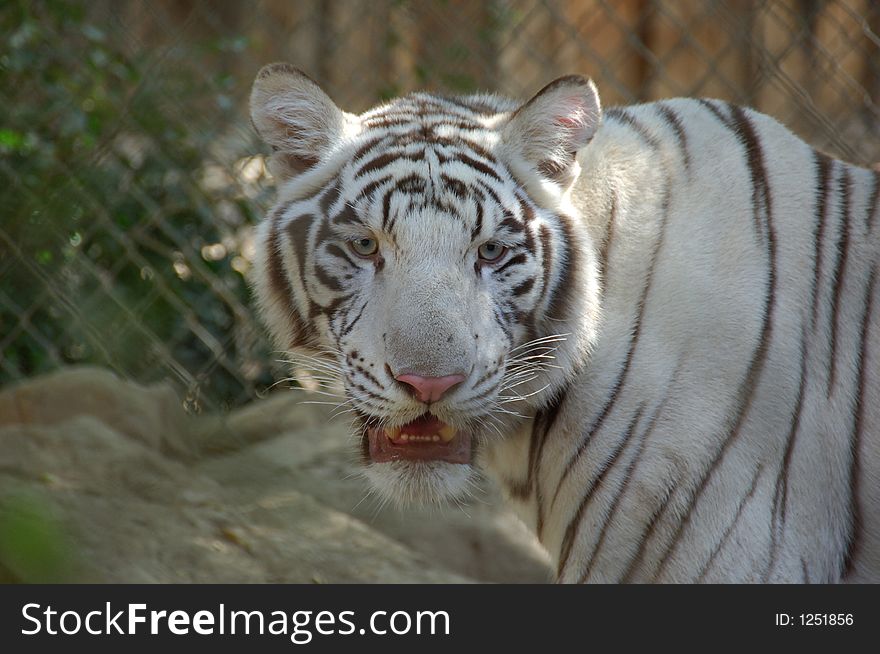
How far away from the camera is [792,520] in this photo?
1.59 metres

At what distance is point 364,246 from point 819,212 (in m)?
0.74

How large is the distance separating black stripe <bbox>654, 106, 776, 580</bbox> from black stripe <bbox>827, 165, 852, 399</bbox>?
107 mm

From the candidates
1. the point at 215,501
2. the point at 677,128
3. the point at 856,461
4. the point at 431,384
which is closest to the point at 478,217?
the point at 431,384

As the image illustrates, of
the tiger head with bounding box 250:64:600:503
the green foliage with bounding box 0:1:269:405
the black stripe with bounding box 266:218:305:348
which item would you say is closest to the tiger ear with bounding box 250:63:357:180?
the tiger head with bounding box 250:64:600:503

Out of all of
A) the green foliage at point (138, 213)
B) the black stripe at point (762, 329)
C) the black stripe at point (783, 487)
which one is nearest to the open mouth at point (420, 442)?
→ the black stripe at point (762, 329)

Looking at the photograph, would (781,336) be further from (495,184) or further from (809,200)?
(495,184)

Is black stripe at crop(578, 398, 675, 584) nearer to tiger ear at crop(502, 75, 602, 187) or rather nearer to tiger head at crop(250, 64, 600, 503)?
tiger head at crop(250, 64, 600, 503)

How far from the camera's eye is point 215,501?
2.32 metres

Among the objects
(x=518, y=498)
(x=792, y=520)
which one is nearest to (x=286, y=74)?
(x=518, y=498)

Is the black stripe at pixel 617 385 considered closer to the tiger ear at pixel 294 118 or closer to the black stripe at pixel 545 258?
the black stripe at pixel 545 258

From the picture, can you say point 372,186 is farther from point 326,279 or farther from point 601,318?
point 601,318

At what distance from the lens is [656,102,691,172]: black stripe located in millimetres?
1778

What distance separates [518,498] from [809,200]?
2.25ft

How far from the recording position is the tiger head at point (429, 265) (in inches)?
61.2
